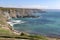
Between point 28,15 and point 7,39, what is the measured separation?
100794 mm

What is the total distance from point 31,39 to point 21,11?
102919 millimetres

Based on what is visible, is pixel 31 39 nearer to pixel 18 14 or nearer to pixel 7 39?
pixel 7 39

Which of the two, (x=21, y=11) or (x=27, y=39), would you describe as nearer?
(x=27, y=39)

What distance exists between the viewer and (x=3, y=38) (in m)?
15.5

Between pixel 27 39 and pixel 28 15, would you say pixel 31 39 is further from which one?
pixel 28 15

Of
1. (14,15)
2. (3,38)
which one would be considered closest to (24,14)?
(14,15)

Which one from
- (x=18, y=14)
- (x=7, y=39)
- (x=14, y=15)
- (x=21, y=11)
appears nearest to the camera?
(x=7, y=39)

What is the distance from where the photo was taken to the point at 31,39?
1524cm

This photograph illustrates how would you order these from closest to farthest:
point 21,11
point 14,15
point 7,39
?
point 7,39 → point 14,15 → point 21,11

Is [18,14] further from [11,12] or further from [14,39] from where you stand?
[14,39]

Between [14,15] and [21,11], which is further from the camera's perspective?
[21,11]

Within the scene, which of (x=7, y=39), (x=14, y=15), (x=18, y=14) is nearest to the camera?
(x=7, y=39)

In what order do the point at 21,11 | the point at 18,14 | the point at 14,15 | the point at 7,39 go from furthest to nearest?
the point at 21,11 → the point at 18,14 → the point at 14,15 → the point at 7,39

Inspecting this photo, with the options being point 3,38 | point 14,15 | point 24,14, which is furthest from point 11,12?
point 3,38
